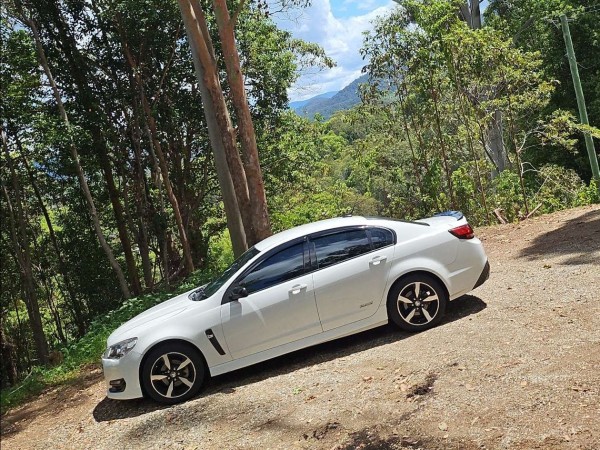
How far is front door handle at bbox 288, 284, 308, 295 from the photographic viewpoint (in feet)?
19.1

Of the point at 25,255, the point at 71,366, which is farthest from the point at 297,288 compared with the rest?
the point at 25,255

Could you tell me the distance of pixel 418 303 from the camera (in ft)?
19.9

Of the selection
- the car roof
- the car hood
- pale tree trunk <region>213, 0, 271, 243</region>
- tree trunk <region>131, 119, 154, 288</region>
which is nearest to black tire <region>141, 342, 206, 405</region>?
the car hood

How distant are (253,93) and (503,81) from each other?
8132mm

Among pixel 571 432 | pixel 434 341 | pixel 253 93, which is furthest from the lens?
pixel 253 93

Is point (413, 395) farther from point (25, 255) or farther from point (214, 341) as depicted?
point (25, 255)

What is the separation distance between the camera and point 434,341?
566 cm

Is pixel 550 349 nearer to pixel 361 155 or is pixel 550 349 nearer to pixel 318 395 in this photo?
pixel 318 395

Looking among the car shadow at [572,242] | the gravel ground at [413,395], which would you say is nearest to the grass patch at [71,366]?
the gravel ground at [413,395]

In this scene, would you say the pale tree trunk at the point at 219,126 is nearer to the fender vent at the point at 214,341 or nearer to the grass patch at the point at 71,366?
the grass patch at the point at 71,366

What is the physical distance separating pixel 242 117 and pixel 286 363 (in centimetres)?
566

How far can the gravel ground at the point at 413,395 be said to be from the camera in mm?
3830

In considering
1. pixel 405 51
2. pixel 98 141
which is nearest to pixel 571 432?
pixel 405 51

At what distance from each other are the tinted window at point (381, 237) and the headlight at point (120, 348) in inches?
112
